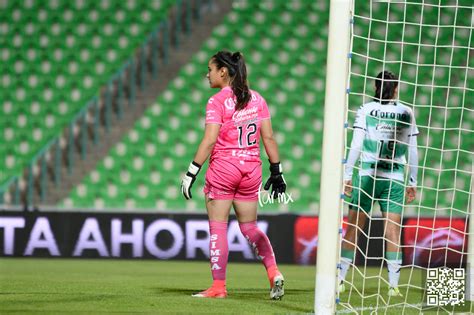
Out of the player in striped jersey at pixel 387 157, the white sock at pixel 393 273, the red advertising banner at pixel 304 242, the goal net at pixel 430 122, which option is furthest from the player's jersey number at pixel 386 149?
the red advertising banner at pixel 304 242

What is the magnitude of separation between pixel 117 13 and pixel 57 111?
1.87 meters

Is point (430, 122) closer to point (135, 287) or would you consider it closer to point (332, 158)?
point (135, 287)

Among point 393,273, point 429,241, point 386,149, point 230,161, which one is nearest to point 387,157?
point 386,149

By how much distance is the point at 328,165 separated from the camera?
17.4ft

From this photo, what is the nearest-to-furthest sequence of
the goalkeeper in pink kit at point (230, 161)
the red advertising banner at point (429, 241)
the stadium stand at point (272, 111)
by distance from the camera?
the goalkeeper in pink kit at point (230, 161) → the red advertising banner at point (429, 241) → the stadium stand at point (272, 111)

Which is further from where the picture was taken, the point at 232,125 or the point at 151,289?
the point at 151,289

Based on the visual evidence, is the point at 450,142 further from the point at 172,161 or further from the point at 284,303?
the point at 284,303

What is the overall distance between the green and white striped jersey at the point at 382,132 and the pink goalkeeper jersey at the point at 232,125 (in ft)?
3.49

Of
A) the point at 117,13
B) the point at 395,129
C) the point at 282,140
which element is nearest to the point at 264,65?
the point at 282,140

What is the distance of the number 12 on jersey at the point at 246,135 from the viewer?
630 centimetres

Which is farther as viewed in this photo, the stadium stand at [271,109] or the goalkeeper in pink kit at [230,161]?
the stadium stand at [271,109]

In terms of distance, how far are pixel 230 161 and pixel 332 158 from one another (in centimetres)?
111

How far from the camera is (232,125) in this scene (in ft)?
20.5

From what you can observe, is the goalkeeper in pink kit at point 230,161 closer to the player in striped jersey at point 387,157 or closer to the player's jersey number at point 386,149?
the player in striped jersey at point 387,157
